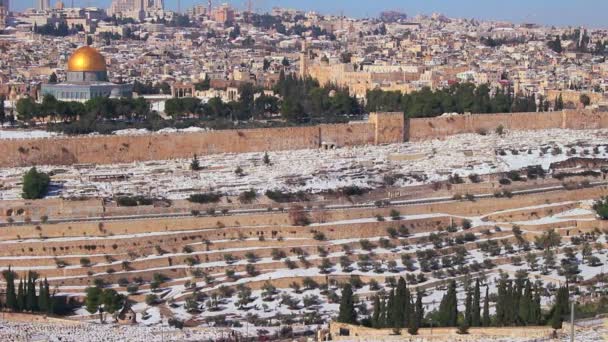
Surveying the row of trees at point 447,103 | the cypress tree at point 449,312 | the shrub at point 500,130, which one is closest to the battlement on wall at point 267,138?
the shrub at point 500,130

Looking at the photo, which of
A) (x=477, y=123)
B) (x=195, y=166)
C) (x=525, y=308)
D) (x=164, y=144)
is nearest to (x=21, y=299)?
(x=525, y=308)

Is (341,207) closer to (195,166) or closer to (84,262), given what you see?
(195,166)

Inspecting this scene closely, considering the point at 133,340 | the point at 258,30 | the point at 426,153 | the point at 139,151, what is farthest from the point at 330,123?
the point at 258,30

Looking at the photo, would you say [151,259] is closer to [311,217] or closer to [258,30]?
[311,217]

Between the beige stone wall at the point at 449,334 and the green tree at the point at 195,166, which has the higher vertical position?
the green tree at the point at 195,166

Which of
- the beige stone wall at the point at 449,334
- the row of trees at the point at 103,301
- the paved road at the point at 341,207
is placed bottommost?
the row of trees at the point at 103,301

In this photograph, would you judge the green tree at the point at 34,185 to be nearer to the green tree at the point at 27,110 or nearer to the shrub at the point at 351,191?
the shrub at the point at 351,191
